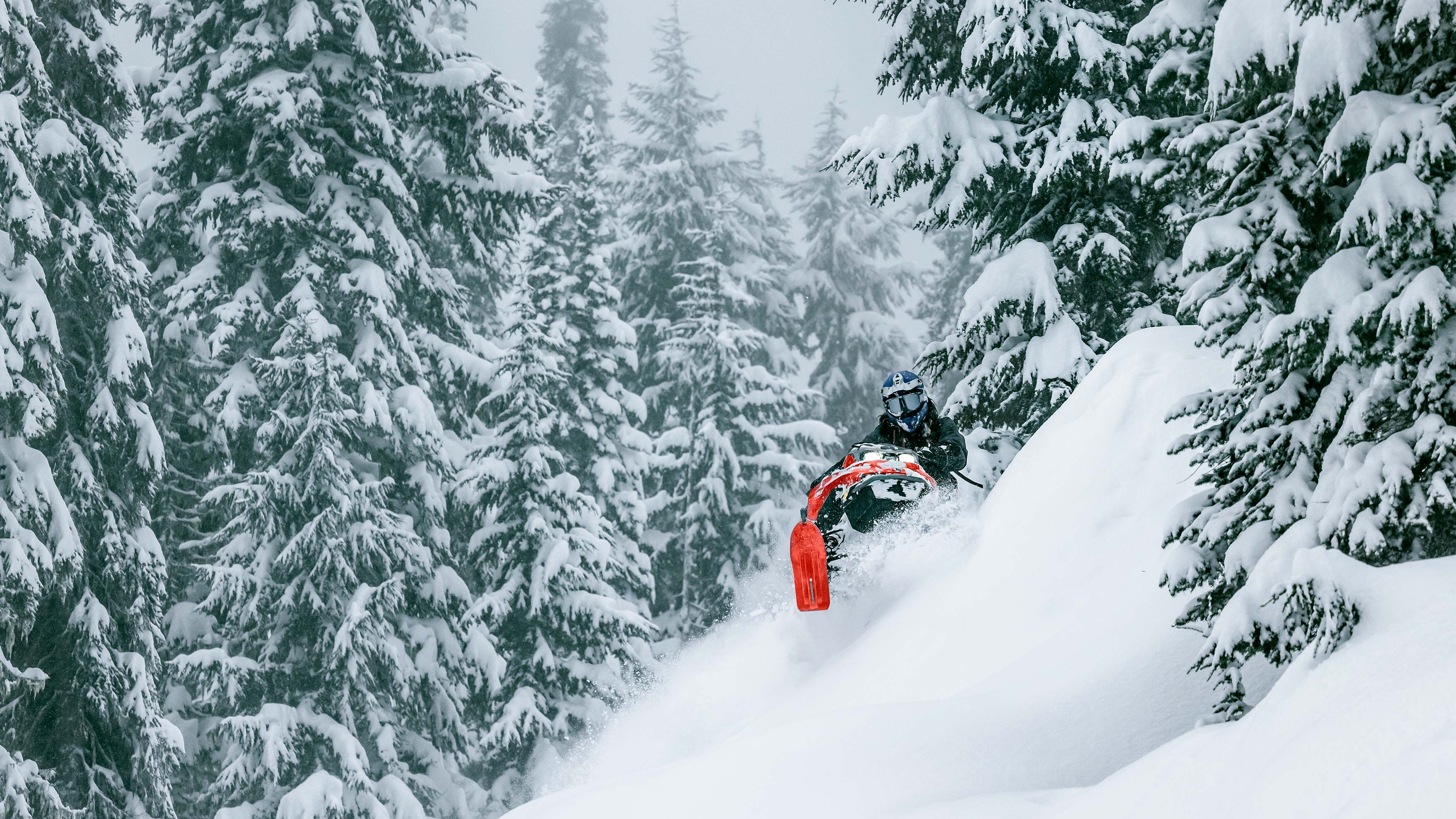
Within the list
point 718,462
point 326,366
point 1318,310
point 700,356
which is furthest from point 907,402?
point 700,356

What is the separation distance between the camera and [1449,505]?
4.46m

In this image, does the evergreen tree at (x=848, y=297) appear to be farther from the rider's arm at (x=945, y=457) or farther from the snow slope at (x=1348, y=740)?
the snow slope at (x=1348, y=740)

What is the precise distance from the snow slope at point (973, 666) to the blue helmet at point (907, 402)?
0.91 metres

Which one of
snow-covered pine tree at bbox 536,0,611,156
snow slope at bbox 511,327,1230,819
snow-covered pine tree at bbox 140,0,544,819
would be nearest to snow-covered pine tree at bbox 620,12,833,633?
snow-covered pine tree at bbox 536,0,611,156

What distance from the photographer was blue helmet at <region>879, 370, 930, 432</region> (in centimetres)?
1043

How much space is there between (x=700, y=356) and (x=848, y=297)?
10564mm

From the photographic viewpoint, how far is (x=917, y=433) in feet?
34.6

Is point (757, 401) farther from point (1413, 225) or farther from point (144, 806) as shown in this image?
point (1413, 225)

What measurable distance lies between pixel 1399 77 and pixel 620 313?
25.4 metres

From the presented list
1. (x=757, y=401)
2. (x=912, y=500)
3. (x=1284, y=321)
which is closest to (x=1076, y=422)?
(x=912, y=500)

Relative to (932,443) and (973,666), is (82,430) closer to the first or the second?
(932,443)

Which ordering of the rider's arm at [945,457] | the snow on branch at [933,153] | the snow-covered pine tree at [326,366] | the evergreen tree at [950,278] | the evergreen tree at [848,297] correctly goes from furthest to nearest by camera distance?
1. the evergreen tree at [848,297]
2. the evergreen tree at [950,278]
3. the snow-covered pine tree at [326,366]
4. the snow on branch at [933,153]
5. the rider's arm at [945,457]

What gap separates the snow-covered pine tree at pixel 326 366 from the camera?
14.7 metres

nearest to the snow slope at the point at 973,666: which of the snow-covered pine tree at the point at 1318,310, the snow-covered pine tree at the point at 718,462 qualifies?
the snow-covered pine tree at the point at 1318,310
